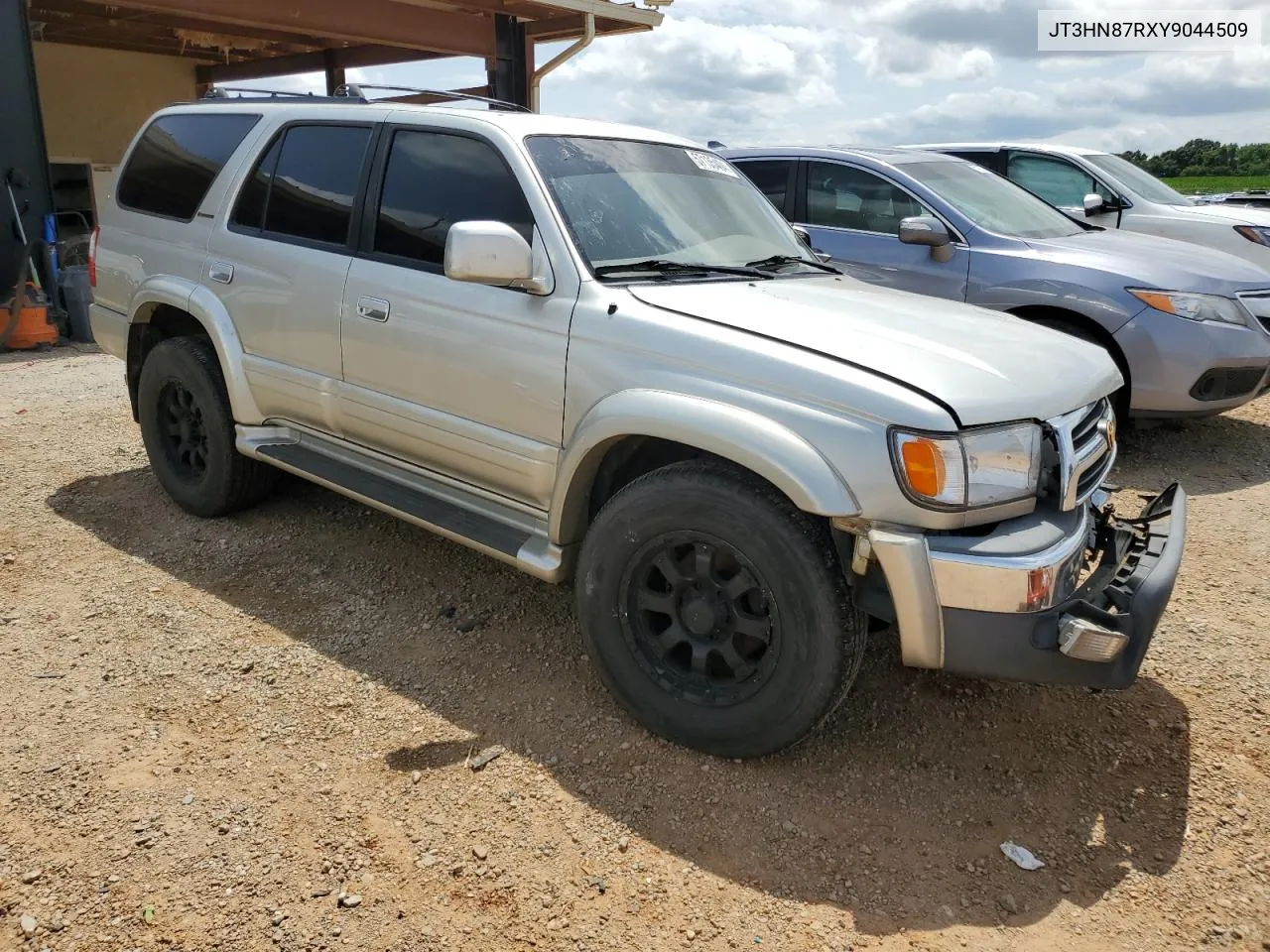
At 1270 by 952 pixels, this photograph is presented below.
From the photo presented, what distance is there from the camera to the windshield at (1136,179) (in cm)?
891

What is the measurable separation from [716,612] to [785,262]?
1585mm

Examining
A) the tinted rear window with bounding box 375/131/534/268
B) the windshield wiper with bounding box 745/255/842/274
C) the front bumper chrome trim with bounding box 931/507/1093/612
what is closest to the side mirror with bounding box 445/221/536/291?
the tinted rear window with bounding box 375/131/534/268

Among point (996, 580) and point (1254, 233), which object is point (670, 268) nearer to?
point (996, 580)

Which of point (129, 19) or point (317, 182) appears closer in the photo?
point (317, 182)

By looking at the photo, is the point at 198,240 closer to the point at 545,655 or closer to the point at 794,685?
the point at 545,655

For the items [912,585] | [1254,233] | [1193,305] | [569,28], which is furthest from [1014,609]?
[569,28]

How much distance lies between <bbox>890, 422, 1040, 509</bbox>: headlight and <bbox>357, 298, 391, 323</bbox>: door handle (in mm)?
2012

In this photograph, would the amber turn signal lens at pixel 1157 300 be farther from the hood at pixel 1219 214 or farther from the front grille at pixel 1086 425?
the hood at pixel 1219 214

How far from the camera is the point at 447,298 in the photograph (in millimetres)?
3518

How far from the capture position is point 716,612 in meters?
2.94

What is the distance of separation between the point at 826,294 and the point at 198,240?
287cm

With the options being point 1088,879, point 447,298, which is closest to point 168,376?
point 447,298

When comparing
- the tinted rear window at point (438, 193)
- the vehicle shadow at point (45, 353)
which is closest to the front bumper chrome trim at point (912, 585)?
the tinted rear window at point (438, 193)

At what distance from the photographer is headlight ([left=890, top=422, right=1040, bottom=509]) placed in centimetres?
256
